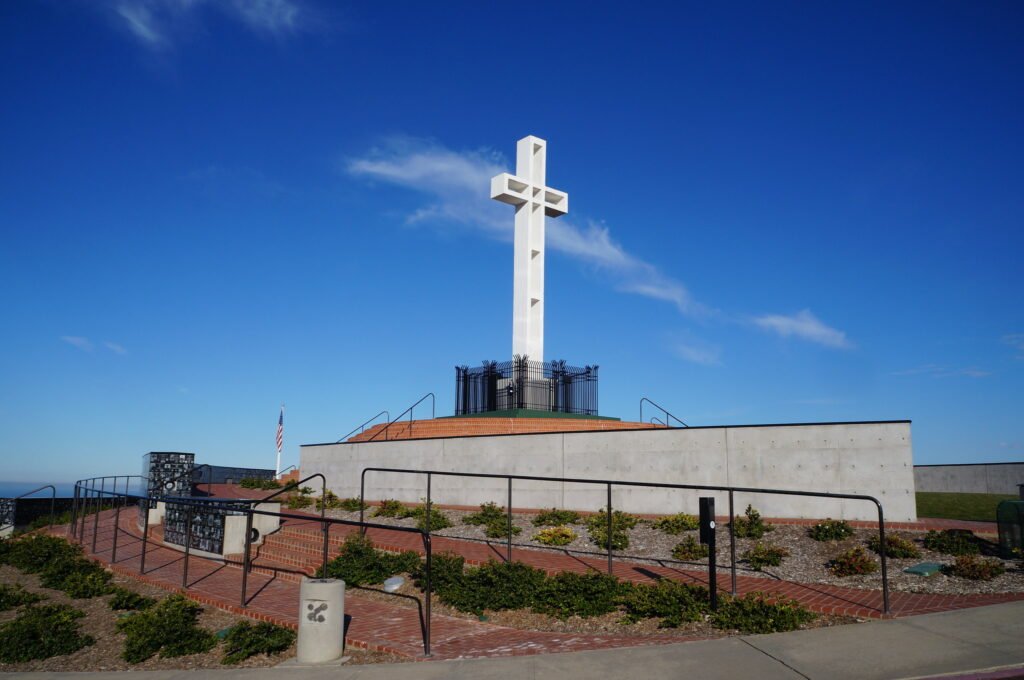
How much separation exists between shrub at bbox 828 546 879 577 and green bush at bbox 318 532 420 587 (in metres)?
6.23

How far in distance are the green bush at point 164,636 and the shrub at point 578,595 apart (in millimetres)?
4151

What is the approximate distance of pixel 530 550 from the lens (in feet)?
42.0

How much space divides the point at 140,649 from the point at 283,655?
2.01 m

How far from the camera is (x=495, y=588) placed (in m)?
9.43

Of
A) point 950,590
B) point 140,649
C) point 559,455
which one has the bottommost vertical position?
point 140,649

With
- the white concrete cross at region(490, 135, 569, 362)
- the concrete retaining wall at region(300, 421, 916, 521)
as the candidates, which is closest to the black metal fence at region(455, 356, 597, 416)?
the white concrete cross at region(490, 135, 569, 362)

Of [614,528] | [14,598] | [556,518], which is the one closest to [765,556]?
[614,528]

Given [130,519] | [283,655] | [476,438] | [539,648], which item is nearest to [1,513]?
[130,519]

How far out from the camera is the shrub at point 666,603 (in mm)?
8133

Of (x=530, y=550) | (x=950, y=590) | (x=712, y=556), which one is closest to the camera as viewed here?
(x=712, y=556)

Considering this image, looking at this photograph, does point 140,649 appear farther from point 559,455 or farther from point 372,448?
point 372,448

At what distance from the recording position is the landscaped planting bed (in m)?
9.45

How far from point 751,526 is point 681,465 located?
2575mm

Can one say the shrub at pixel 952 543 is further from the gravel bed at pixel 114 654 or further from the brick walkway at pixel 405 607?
the gravel bed at pixel 114 654
